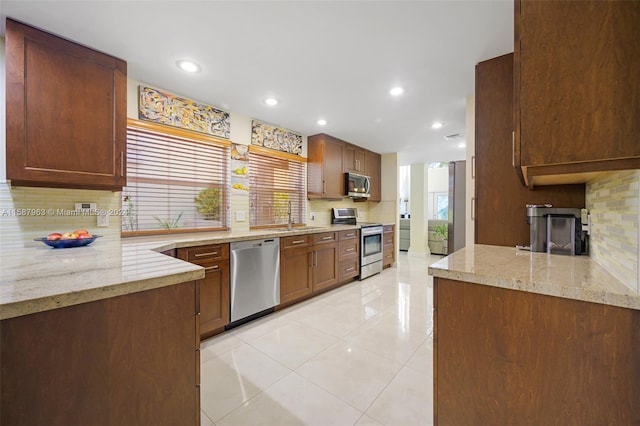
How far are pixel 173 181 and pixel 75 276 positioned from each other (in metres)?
1.83

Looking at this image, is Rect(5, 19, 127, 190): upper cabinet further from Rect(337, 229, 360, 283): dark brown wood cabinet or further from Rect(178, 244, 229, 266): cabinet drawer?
Rect(337, 229, 360, 283): dark brown wood cabinet

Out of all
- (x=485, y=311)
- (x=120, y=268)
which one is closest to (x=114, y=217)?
(x=120, y=268)

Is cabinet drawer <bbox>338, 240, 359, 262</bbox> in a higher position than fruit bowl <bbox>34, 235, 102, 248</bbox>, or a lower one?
lower

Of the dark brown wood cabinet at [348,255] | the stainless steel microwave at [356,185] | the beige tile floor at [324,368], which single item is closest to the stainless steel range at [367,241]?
the dark brown wood cabinet at [348,255]

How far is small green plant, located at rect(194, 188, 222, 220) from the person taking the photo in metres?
2.87

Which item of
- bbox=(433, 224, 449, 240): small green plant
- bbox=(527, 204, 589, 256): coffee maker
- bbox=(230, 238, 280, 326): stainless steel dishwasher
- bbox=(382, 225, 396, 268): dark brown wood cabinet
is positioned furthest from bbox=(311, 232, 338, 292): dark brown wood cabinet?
bbox=(433, 224, 449, 240): small green plant

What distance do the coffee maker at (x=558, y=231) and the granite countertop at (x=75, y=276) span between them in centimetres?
198

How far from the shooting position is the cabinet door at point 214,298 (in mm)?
2277

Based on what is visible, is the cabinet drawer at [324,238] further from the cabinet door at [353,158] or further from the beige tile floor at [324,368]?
the cabinet door at [353,158]

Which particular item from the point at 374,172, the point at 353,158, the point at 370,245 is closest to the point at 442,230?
the point at 374,172

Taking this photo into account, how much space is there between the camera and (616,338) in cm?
84

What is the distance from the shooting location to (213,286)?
235 centimetres

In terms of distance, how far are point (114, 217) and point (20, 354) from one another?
1.72 m

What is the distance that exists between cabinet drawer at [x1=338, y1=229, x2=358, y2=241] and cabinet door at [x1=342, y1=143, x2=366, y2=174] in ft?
3.51
